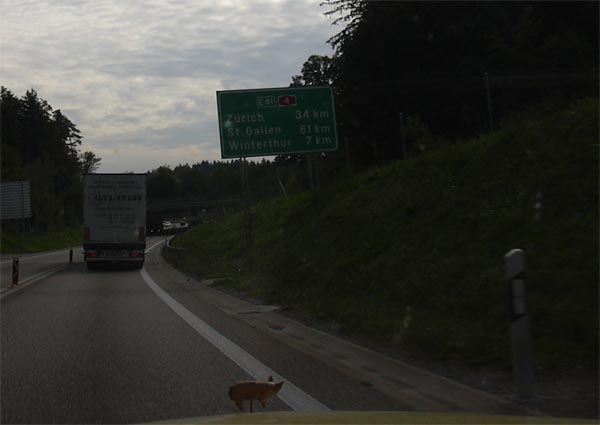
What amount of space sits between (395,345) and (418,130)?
1557 centimetres

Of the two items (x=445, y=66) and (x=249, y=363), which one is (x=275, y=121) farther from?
(x=249, y=363)

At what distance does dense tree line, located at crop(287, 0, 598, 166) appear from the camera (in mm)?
28891

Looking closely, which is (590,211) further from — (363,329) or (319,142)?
(319,142)

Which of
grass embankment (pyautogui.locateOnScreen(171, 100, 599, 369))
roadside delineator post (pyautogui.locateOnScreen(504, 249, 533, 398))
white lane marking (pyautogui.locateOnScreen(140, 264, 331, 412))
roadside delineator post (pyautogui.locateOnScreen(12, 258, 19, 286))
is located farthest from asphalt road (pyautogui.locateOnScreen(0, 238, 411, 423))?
roadside delineator post (pyautogui.locateOnScreen(12, 258, 19, 286))

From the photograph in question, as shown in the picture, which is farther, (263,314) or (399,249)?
(399,249)

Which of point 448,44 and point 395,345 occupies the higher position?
point 448,44

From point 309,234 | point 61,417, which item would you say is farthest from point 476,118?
point 61,417

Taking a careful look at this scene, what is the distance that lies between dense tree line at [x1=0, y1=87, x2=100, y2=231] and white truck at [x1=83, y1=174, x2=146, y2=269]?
2423 inches

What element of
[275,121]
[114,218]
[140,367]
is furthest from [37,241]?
[140,367]

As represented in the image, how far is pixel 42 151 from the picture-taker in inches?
4515

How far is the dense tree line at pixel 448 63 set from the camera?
94.8 ft

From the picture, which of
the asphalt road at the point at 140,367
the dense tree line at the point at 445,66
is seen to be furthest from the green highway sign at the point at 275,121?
the asphalt road at the point at 140,367

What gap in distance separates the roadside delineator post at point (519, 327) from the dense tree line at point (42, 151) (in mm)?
87081

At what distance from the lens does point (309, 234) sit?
21844 millimetres
